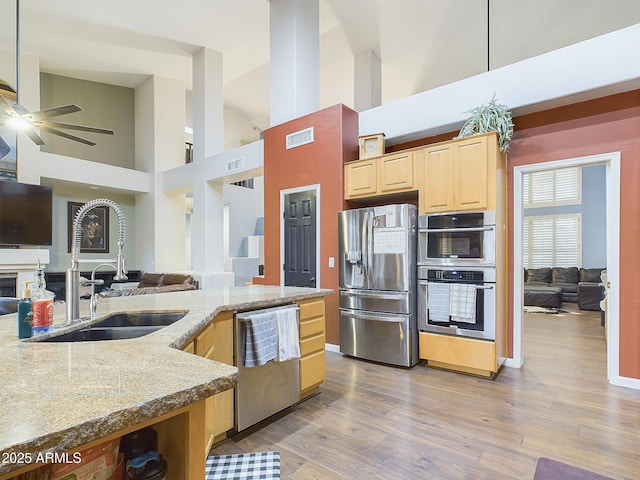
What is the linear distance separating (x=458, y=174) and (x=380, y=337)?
1.86m

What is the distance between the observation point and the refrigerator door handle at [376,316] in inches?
139

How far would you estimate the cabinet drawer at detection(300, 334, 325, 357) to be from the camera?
104 inches

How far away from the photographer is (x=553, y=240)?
8.73m

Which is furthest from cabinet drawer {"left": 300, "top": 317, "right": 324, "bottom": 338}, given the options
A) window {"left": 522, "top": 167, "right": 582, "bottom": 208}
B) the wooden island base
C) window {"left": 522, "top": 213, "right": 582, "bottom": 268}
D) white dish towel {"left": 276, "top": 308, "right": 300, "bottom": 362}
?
window {"left": 522, "top": 167, "right": 582, "bottom": 208}

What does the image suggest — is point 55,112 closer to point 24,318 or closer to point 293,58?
point 293,58

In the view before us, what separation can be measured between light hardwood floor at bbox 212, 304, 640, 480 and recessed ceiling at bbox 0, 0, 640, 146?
379cm

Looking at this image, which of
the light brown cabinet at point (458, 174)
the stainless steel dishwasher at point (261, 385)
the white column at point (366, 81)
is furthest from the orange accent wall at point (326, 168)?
the white column at point (366, 81)

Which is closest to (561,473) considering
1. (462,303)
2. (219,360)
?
(219,360)

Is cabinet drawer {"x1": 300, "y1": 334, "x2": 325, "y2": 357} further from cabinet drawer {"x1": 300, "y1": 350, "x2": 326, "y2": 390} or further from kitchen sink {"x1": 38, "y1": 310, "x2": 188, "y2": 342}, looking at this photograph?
kitchen sink {"x1": 38, "y1": 310, "x2": 188, "y2": 342}

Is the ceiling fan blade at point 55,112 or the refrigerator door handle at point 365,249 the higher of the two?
the ceiling fan blade at point 55,112

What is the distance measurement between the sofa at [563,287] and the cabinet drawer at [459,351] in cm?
490

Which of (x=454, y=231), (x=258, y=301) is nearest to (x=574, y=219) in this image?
(x=454, y=231)

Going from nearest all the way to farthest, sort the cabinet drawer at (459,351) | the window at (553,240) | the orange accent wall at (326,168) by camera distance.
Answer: the cabinet drawer at (459,351), the orange accent wall at (326,168), the window at (553,240)

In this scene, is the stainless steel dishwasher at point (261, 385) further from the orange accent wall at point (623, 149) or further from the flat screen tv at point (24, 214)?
the flat screen tv at point (24, 214)
